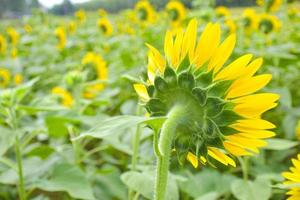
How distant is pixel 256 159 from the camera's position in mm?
1270

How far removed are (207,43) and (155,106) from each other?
0.32 feet

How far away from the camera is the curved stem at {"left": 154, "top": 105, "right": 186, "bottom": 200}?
1.88 ft

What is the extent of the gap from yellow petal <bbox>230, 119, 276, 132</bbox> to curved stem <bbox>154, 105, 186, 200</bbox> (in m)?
0.06

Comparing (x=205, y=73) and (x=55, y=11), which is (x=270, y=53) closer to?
(x=205, y=73)

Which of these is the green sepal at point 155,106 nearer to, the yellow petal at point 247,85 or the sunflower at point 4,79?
the yellow petal at point 247,85

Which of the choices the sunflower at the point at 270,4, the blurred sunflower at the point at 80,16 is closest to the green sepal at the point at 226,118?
the sunflower at the point at 270,4

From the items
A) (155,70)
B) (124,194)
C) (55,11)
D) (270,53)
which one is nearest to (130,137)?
(124,194)

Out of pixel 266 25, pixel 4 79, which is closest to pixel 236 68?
pixel 266 25

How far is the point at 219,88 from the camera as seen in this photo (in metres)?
0.61

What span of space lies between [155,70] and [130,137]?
70 cm

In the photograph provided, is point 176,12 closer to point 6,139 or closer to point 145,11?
point 145,11

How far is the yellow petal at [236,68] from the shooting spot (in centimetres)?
58

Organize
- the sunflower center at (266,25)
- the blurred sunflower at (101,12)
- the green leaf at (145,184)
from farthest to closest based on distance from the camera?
the blurred sunflower at (101,12) → the sunflower center at (266,25) → the green leaf at (145,184)

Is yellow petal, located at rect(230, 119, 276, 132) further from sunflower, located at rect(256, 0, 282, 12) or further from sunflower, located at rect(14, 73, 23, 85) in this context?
sunflower, located at rect(14, 73, 23, 85)
